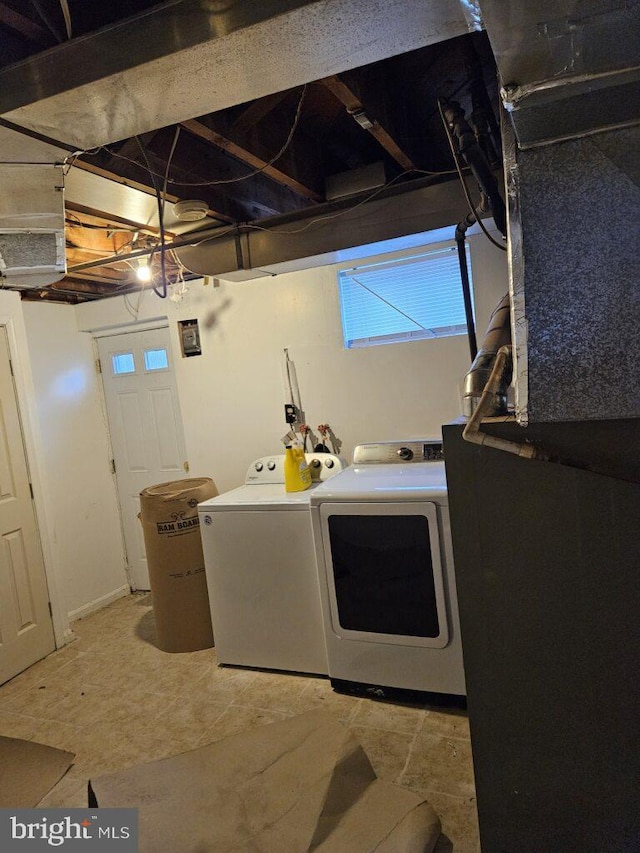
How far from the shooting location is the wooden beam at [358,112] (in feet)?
4.84

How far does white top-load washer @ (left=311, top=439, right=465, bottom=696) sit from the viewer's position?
2215 millimetres

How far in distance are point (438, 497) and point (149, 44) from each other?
178cm

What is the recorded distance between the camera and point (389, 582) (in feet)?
7.59

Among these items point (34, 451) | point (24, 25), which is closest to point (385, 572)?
point (24, 25)

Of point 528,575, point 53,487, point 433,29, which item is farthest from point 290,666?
point 433,29

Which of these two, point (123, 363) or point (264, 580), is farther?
point (123, 363)

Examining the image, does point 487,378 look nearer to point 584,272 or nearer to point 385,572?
point 584,272

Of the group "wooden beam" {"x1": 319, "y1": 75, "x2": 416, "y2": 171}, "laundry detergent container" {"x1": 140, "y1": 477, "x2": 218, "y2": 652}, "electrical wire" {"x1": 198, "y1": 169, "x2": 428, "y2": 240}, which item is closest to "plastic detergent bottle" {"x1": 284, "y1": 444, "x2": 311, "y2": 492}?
"laundry detergent container" {"x1": 140, "y1": 477, "x2": 218, "y2": 652}

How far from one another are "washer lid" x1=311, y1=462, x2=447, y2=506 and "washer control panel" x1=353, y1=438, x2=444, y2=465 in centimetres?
4

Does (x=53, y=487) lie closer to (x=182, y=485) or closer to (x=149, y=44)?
(x=182, y=485)

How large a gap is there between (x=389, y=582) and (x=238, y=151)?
1.85 meters

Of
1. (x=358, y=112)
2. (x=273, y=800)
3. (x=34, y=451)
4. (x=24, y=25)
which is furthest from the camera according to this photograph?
(x=34, y=451)

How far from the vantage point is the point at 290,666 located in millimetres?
2688

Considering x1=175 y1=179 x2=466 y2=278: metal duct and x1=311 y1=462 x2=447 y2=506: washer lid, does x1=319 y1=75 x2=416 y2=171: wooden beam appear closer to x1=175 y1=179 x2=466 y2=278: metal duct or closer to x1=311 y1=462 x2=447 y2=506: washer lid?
x1=175 y1=179 x2=466 y2=278: metal duct
